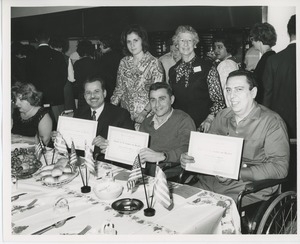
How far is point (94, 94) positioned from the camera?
9.11 ft

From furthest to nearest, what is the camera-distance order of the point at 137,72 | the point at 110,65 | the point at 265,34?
the point at 110,65
the point at 137,72
the point at 265,34

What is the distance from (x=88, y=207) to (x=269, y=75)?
1.84 meters

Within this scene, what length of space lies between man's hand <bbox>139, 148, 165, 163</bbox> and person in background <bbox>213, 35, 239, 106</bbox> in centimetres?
91

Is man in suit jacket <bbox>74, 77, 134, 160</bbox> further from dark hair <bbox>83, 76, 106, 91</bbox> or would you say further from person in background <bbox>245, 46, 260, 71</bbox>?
person in background <bbox>245, 46, 260, 71</bbox>

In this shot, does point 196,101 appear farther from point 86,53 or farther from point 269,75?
point 86,53

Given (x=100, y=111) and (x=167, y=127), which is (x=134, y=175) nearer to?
(x=167, y=127)

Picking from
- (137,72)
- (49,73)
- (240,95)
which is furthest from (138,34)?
(240,95)

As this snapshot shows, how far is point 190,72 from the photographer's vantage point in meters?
2.82

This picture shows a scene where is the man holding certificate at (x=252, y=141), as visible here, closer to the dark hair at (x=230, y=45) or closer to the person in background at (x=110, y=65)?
the dark hair at (x=230, y=45)

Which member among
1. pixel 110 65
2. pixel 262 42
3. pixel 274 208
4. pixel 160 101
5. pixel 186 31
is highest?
pixel 186 31

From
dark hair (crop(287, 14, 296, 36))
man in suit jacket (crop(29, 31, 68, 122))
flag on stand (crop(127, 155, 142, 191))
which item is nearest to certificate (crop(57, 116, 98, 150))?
man in suit jacket (crop(29, 31, 68, 122))

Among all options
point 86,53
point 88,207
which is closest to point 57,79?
point 86,53

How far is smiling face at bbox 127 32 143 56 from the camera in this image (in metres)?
2.90

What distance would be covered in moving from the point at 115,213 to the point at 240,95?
1190 millimetres
